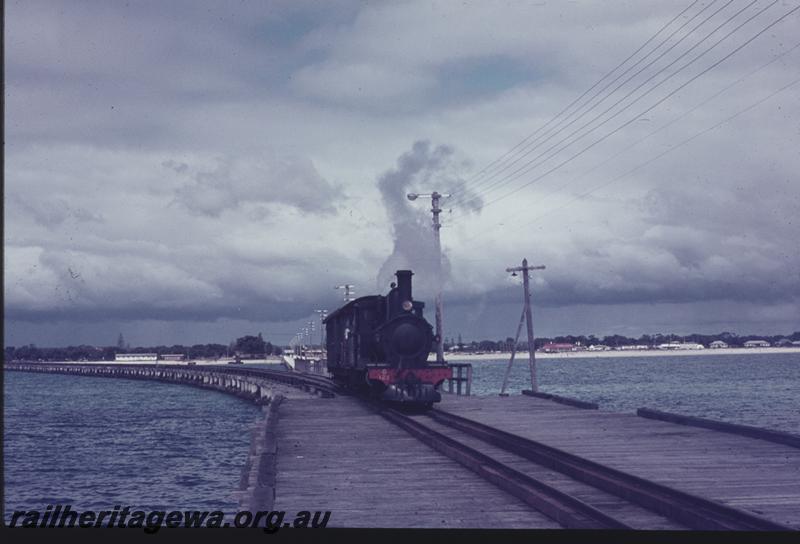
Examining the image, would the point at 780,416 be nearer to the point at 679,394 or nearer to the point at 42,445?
the point at 679,394

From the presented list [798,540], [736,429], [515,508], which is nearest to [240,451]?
[736,429]

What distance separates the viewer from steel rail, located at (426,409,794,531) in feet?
31.6

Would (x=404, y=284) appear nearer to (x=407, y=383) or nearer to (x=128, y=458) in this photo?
(x=407, y=383)

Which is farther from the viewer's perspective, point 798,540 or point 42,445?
point 42,445

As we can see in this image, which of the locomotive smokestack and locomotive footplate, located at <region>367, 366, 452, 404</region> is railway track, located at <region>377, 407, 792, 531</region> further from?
the locomotive smokestack

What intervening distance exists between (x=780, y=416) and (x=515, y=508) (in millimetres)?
44637

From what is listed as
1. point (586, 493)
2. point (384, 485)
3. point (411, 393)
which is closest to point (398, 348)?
point (411, 393)

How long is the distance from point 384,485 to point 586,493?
3.04 m

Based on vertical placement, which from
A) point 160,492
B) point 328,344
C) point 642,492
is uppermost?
point 328,344

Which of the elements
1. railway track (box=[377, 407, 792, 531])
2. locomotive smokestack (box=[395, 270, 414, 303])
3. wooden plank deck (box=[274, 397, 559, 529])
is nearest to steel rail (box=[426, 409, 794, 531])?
railway track (box=[377, 407, 792, 531])

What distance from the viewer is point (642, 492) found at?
37.7 ft

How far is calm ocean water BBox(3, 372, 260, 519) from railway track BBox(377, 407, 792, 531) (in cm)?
426

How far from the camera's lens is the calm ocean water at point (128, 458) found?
2609 centimetres

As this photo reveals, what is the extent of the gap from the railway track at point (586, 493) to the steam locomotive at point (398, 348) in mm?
7810
